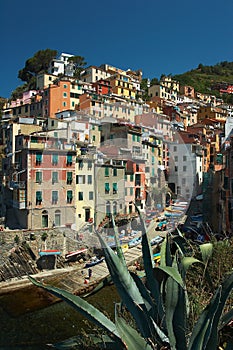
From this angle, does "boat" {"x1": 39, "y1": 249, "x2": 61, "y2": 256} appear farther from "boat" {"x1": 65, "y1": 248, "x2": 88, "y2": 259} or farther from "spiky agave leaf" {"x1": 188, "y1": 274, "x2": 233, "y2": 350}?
"spiky agave leaf" {"x1": 188, "y1": 274, "x2": 233, "y2": 350}

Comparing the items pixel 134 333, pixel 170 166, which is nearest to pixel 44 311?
pixel 170 166

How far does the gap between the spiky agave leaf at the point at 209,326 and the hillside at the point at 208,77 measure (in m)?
64.7

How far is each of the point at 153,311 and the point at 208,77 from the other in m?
83.5

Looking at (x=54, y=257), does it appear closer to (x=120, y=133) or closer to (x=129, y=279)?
(x=120, y=133)

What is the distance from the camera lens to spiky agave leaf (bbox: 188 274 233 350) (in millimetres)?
2266

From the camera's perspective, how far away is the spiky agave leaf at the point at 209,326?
2.27m

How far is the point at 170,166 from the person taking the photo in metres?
4.73

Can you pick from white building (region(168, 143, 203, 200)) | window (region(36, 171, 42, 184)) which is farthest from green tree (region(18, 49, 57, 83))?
white building (region(168, 143, 203, 200))

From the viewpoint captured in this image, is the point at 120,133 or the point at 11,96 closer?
the point at 120,133

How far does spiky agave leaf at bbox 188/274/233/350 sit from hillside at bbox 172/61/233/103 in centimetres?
6470

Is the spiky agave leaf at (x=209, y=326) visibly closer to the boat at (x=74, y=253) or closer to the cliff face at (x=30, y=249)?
the cliff face at (x=30, y=249)

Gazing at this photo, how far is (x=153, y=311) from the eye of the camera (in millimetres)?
3088

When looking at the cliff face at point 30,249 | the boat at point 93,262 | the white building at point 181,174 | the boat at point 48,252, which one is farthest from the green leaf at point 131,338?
the boat at point 48,252

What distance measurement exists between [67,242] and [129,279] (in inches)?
567
